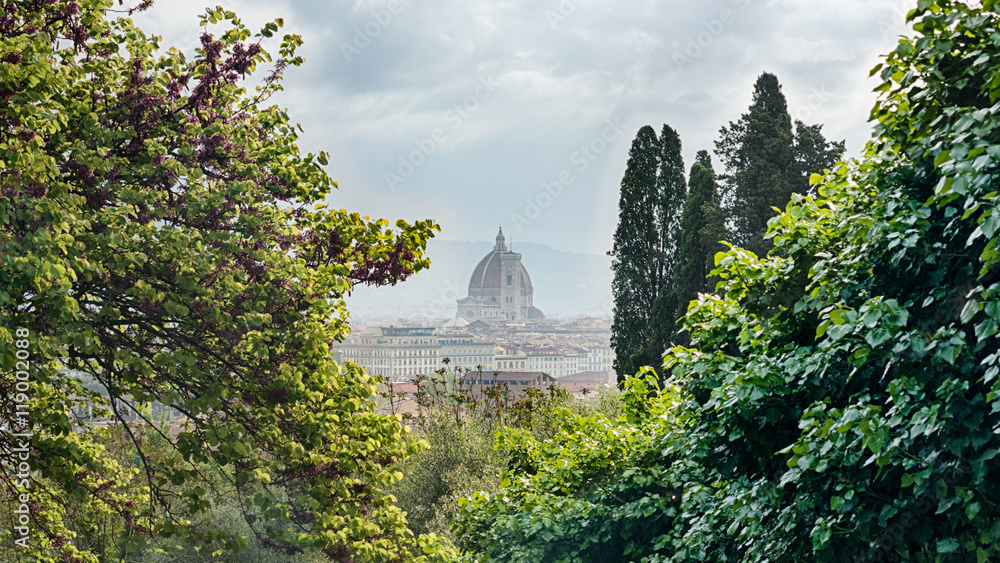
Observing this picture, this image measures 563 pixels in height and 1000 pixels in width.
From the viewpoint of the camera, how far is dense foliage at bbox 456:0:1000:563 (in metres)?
2.77

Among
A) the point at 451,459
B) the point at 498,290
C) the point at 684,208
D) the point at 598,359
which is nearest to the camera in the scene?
the point at 451,459

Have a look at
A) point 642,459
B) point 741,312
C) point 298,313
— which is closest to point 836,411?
point 741,312

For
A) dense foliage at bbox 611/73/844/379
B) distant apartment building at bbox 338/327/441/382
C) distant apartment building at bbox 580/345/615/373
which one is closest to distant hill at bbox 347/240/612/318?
distant apartment building at bbox 580/345/615/373

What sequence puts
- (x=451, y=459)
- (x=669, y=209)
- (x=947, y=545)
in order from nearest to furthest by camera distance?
(x=947, y=545) < (x=451, y=459) < (x=669, y=209)

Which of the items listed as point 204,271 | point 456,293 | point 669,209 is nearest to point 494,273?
point 456,293

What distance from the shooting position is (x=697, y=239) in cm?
1861

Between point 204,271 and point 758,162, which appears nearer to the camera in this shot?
point 204,271

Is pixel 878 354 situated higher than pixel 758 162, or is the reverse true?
pixel 758 162

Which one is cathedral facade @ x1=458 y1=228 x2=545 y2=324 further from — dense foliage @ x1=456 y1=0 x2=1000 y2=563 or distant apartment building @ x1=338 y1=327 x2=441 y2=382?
dense foliage @ x1=456 y1=0 x2=1000 y2=563

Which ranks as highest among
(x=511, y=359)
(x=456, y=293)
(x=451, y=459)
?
(x=456, y=293)

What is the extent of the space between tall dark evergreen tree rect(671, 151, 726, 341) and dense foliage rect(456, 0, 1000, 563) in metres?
13.8

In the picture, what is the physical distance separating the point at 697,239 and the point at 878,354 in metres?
15.9

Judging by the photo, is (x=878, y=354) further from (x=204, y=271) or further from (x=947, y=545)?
(x=204, y=271)

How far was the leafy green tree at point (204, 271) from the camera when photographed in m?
4.88
